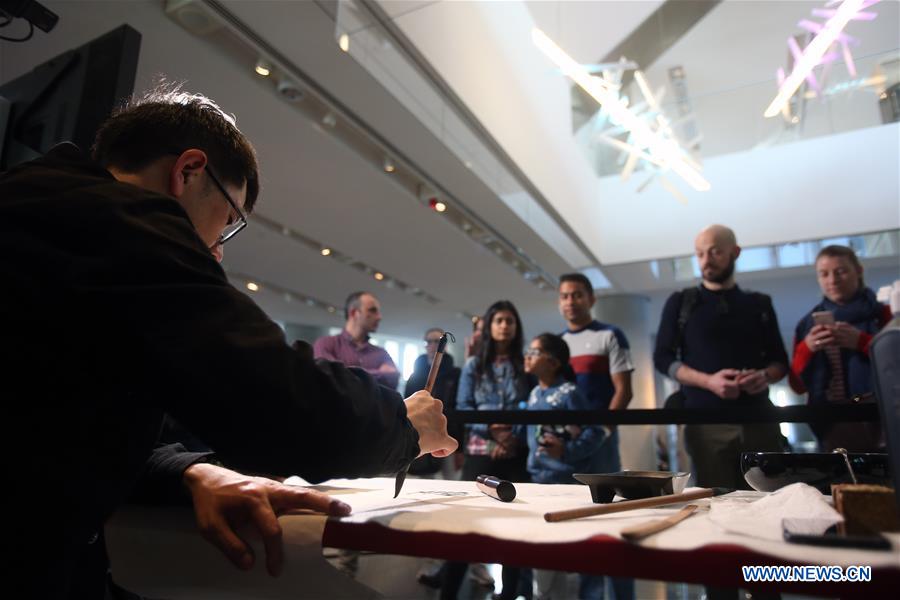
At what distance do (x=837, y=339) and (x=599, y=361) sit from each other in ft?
3.69

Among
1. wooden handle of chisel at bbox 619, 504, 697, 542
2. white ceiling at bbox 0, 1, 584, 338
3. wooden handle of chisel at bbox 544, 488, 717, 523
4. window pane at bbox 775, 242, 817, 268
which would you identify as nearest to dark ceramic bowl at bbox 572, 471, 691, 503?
wooden handle of chisel at bbox 544, 488, 717, 523

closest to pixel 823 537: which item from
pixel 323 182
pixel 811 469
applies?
pixel 811 469

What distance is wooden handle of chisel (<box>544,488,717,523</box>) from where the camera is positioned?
2.13ft

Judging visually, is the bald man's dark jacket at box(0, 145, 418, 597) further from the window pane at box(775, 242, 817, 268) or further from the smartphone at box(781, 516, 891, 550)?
the window pane at box(775, 242, 817, 268)

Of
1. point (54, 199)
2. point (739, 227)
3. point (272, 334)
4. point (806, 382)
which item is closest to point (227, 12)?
point (54, 199)

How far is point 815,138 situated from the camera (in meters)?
6.45

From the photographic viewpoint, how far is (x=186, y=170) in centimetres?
97

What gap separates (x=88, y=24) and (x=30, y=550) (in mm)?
3393

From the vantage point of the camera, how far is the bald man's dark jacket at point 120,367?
2.07 feet

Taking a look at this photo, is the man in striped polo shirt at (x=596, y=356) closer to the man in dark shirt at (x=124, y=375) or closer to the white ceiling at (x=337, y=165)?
the white ceiling at (x=337, y=165)

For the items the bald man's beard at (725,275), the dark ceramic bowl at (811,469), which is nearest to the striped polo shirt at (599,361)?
the bald man's beard at (725,275)

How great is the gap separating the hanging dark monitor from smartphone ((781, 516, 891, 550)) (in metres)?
1.99

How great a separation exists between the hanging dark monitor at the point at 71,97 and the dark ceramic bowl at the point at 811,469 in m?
1.99

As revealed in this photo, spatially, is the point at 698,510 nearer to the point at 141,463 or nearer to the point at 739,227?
the point at 141,463
